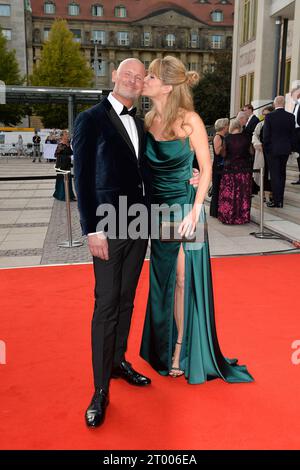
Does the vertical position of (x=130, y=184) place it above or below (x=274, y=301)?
above

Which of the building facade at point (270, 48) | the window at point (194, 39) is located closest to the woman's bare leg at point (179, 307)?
the building facade at point (270, 48)

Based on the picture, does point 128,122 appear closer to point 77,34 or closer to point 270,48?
point 270,48

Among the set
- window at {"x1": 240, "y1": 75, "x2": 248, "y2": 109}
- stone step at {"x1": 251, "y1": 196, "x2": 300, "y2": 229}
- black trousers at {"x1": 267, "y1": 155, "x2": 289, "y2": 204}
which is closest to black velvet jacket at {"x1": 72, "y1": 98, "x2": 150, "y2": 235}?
stone step at {"x1": 251, "y1": 196, "x2": 300, "y2": 229}

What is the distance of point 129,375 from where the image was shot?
2.97 meters

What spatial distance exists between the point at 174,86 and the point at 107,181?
0.68 m

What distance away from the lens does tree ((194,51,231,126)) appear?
42.8m

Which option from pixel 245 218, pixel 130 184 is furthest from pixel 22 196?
pixel 130 184

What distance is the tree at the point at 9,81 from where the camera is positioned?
37125mm

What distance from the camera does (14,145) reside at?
30297 mm

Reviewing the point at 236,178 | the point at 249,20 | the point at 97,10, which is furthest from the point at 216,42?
the point at 236,178

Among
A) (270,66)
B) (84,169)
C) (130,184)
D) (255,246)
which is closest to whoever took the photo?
(84,169)

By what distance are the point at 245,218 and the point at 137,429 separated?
20.9 ft

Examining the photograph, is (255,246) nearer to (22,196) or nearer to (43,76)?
(22,196)

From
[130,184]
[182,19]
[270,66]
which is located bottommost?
[130,184]
